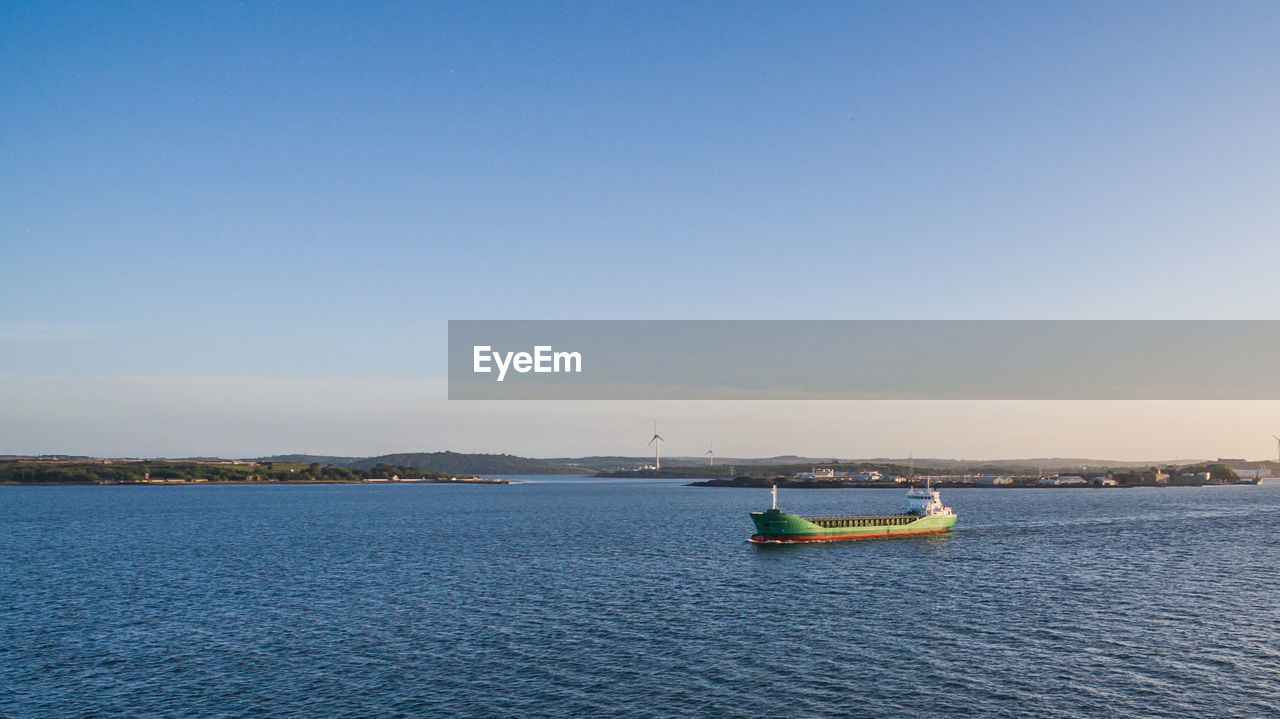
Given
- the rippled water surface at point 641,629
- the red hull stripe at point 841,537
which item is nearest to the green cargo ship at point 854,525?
the red hull stripe at point 841,537

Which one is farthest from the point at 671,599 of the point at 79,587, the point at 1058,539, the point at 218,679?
the point at 1058,539

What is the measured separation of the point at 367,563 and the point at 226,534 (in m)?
53.9

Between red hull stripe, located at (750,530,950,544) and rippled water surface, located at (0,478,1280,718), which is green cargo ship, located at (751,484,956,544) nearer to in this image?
red hull stripe, located at (750,530,950,544)

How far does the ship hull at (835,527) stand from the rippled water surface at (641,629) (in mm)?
3412

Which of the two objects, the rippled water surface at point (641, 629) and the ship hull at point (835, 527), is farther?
the ship hull at point (835, 527)

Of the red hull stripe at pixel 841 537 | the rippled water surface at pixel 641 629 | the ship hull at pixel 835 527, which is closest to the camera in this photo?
the rippled water surface at pixel 641 629

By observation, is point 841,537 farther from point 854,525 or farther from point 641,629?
point 641,629

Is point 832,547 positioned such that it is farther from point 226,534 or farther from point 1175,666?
point 226,534

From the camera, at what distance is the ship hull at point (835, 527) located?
372 ft

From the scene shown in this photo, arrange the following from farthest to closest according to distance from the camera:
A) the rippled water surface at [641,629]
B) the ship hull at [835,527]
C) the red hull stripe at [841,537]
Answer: the red hull stripe at [841,537] < the ship hull at [835,527] < the rippled water surface at [641,629]

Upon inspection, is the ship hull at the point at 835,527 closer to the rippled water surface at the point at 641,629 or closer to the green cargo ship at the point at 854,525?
the green cargo ship at the point at 854,525

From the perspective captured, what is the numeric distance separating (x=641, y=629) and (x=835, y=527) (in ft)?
229

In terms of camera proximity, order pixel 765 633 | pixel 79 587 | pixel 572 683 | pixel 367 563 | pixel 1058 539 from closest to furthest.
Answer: pixel 572 683, pixel 765 633, pixel 79 587, pixel 367 563, pixel 1058 539

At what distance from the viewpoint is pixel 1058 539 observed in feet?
396
